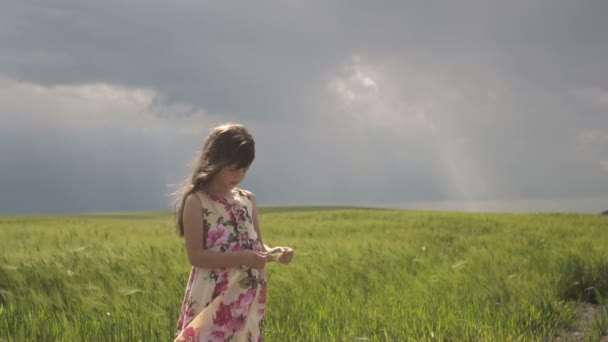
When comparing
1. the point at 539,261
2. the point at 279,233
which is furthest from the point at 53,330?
the point at 279,233

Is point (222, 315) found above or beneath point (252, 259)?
beneath

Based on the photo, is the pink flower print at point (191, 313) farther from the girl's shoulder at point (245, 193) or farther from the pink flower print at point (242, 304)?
the girl's shoulder at point (245, 193)

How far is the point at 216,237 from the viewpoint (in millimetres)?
2727

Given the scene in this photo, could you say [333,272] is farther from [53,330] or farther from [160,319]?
[53,330]

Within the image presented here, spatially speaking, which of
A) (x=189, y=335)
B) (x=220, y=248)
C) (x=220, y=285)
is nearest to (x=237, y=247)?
(x=220, y=248)

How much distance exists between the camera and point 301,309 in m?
4.41

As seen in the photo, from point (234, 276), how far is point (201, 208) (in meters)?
0.35

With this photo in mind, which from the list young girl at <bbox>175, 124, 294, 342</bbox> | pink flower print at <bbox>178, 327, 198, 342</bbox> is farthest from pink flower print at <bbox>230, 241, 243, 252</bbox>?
pink flower print at <bbox>178, 327, 198, 342</bbox>

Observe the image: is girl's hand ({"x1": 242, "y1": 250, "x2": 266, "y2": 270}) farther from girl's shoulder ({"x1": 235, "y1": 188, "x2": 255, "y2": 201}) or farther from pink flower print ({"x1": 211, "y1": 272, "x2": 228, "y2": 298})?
girl's shoulder ({"x1": 235, "y1": 188, "x2": 255, "y2": 201})

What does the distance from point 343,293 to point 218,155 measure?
100 inches

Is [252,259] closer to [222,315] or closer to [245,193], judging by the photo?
[222,315]

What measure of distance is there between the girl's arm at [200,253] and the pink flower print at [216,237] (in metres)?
0.04

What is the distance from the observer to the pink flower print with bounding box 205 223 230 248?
2723 mm

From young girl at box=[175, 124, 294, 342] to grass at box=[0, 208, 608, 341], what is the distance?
3.57ft
